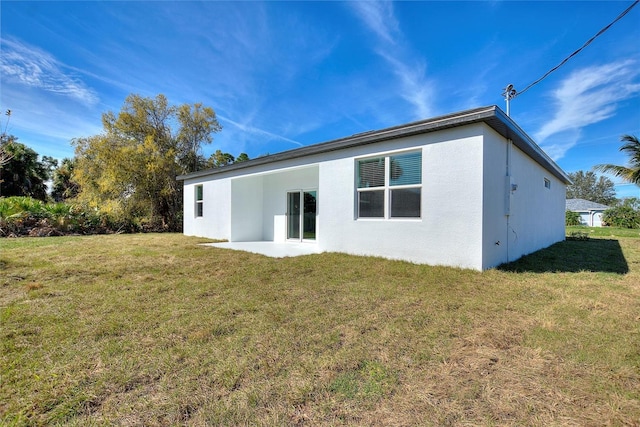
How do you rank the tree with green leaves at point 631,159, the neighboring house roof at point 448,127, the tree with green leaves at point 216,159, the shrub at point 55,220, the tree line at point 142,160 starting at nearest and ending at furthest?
the neighboring house roof at point 448,127 < the shrub at point 55,220 < the tree with green leaves at point 631,159 < the tree line at point 142,160 < the tree with green leaves at point 216,159

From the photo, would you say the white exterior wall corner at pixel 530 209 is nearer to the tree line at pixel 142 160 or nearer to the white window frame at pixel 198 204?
the white window frame at pixel 198 204

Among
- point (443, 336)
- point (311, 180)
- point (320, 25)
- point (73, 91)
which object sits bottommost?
point (443, 336)

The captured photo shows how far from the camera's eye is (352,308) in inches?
147

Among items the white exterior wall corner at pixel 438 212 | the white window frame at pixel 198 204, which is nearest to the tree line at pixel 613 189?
the white exterior wall corner at pixel 438 212

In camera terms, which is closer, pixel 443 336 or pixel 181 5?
pixel 443 336

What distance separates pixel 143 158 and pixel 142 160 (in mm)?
132

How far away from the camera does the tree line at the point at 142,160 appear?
15977 millimetres

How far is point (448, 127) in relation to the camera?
19.1ft

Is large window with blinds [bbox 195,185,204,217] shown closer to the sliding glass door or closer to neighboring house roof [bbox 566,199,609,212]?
the sliding glass door

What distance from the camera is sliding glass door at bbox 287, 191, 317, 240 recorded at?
10.3 m

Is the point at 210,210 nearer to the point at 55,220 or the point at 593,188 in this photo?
the point at 55,220

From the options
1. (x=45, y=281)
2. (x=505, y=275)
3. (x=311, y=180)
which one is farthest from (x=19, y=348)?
(x=311, y=180)

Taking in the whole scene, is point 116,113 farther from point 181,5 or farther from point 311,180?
point 311,180

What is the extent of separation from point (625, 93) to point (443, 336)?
1569 cm
